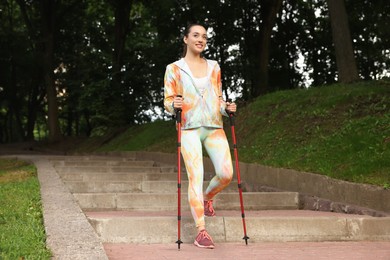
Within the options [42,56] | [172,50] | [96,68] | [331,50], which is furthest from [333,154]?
[42,56]

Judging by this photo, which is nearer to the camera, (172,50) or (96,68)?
(172,50)

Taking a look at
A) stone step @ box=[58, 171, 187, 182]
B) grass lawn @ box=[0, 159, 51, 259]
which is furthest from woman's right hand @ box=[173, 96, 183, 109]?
stone step @ box=[58, 171, 187, 182]

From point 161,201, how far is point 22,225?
8.38 feet

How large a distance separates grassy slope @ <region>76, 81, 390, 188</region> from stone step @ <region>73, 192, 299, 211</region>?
826 mm

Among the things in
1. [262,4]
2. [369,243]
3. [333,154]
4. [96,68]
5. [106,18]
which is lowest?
[369,243]

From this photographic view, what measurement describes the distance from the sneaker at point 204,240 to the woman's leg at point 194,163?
23 cm

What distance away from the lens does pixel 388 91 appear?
11.3 metres

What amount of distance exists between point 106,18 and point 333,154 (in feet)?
96.9

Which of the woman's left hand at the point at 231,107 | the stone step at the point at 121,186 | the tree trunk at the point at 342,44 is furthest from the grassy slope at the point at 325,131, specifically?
the woman's left hand at the point at 231,107

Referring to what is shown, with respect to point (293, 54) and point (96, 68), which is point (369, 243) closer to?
point (96, 68)

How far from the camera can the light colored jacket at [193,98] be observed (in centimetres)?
549

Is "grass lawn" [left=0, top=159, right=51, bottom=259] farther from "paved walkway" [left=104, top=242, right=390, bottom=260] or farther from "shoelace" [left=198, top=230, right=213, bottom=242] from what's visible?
"shoelace" [left=198, top=230, right=213, bottom=242]

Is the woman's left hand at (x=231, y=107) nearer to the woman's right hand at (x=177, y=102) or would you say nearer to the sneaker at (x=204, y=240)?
the woman's right hand at (x=177, y=102)

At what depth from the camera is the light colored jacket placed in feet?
18.0
